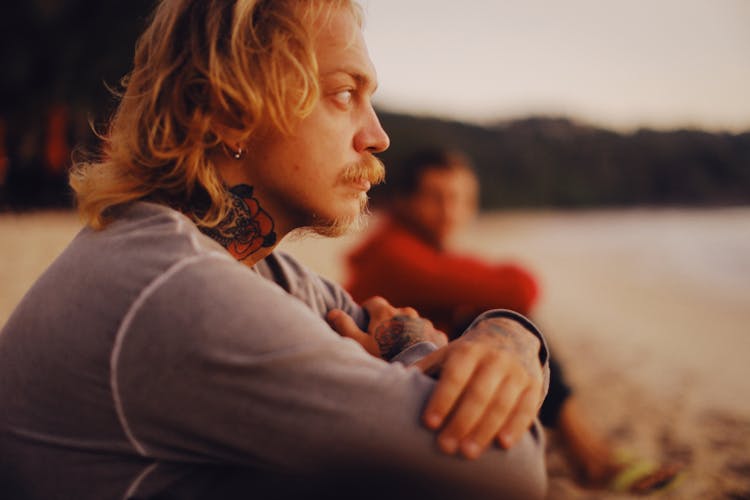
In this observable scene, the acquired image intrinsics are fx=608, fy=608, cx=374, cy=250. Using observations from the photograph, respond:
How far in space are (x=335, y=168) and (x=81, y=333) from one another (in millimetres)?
734

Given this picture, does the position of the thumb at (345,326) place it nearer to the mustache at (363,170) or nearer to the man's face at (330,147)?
the man's face at (330,147)

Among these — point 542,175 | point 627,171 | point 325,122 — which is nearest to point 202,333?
point 325,122

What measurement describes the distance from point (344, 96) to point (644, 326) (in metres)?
10.4

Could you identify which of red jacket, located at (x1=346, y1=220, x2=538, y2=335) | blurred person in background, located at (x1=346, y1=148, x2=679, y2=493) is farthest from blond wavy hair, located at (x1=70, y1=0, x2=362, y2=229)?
red jacket, located at (x1=346, y1=220, x2=538, y2=335)

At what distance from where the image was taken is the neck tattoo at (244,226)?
159 cm

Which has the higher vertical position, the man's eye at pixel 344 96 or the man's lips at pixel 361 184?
the man's eye at pixel 344 96

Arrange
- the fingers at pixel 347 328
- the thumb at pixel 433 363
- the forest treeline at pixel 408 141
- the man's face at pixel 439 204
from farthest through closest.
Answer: the forest treeline at pixel 408 141, the man's face at pixel 439 204, the fingers at pixel 347 328, the thumb at pixel 433 363

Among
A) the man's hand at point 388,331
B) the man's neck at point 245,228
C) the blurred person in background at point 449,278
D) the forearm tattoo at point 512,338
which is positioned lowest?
the blurred person in background at point 449,278

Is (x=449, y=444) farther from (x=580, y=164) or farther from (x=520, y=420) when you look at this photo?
(x=580, y=164)

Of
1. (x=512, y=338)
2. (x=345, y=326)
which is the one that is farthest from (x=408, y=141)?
(x=512, y=338)

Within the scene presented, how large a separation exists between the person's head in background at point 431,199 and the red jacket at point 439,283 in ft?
1.00

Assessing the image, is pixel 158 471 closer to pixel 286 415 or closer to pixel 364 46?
pixel 286 415

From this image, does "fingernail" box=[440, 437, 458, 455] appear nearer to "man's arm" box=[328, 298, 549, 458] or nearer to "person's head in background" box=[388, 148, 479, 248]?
"man's arm" box=[328, 298, 549, 458]

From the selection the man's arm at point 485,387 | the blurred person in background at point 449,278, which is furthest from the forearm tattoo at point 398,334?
the blurred person in background at point 449,278
